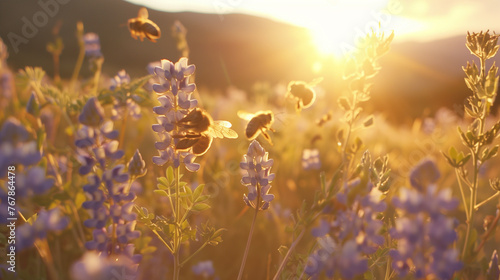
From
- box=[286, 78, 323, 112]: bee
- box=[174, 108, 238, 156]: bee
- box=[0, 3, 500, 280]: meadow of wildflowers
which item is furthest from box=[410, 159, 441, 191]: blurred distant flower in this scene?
box=[286, 78, 323, 112]: bee

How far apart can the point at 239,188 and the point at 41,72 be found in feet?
8.49

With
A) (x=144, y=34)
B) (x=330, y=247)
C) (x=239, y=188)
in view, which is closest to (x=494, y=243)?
(x=239, y=188)

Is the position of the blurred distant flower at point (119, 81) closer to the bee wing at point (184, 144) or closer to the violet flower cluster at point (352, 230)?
the bee wing at point (184, 144)

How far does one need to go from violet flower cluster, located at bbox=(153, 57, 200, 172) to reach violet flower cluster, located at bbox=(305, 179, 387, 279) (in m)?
0.72

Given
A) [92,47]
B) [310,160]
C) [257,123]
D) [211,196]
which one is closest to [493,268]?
[211,196]

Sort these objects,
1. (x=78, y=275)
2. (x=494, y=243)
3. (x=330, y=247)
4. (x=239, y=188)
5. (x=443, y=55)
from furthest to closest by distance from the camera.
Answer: (x=443, y=55) < (x=239, y=188) < (x=494, y=243) < (x=330, y=247) < (x=78, y=275)

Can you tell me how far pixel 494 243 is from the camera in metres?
3.86

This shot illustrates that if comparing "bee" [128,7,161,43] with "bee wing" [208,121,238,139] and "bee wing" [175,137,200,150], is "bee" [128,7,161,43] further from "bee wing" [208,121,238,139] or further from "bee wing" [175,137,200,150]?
"bee wing" [175,137,200,150]

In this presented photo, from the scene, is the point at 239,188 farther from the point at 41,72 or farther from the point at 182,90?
the point at 182,90

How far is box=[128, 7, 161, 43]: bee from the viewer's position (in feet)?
9.10

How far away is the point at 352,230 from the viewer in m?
1.24

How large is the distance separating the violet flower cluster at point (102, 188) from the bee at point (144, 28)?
50.0 inches

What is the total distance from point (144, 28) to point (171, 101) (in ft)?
4.28

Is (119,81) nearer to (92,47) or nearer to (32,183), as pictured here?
(92,47)
